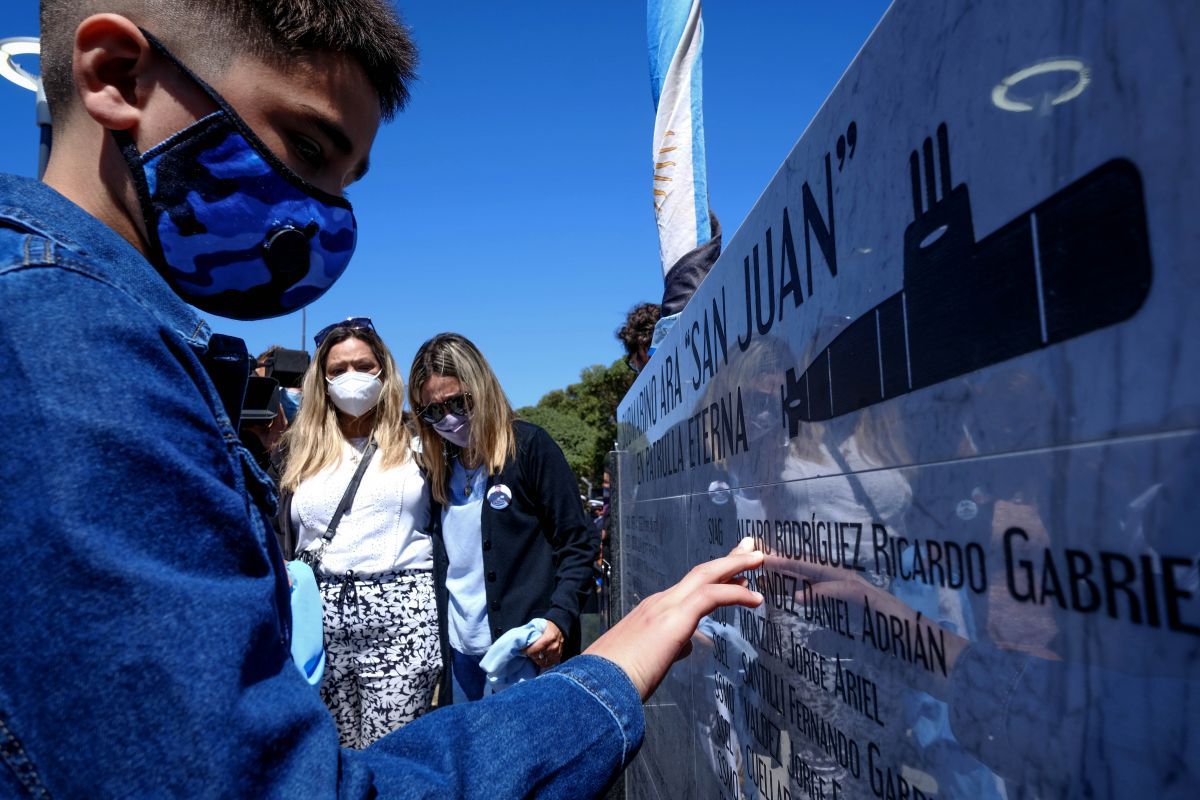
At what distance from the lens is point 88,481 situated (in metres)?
0.66

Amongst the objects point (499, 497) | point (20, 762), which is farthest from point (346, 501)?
point (20, 762)

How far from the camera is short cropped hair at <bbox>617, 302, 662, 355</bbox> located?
4.68 metres

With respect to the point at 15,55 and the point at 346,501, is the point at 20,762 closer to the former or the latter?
the point at 346,501

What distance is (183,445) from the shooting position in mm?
741

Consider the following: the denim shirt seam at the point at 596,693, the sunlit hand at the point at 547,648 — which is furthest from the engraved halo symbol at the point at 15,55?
the denim shirt seam at the point at 596,693

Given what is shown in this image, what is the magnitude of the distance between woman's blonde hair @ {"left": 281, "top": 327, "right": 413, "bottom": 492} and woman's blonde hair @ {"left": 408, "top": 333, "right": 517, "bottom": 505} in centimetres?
8

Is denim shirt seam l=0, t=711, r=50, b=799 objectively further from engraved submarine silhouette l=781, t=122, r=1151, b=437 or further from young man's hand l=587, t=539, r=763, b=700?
engraved submarine silhouette l=781, t=122, r=1151, b=437

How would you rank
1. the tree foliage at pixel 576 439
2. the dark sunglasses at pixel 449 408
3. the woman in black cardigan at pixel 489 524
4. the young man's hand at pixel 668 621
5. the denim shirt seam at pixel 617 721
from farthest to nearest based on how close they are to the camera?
the tree foliage at pixel 576 439 < the dark sunglasses at pixel 449 408 < the woman in black cardigan at pixel 489 524 < the young man's hand at pixel 668 621 < the denim shirt seam at pixel 617 721

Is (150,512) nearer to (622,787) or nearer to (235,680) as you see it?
(235,680)

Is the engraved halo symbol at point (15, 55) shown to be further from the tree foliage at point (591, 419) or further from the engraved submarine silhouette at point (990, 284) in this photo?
the tree foliage at point (591, 419)

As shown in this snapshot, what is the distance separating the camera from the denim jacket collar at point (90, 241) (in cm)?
80

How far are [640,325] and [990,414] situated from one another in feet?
12.9

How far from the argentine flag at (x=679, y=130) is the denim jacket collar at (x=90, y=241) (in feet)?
10.1

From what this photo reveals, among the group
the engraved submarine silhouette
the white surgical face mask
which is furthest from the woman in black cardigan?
the engraved submarine silhouette
